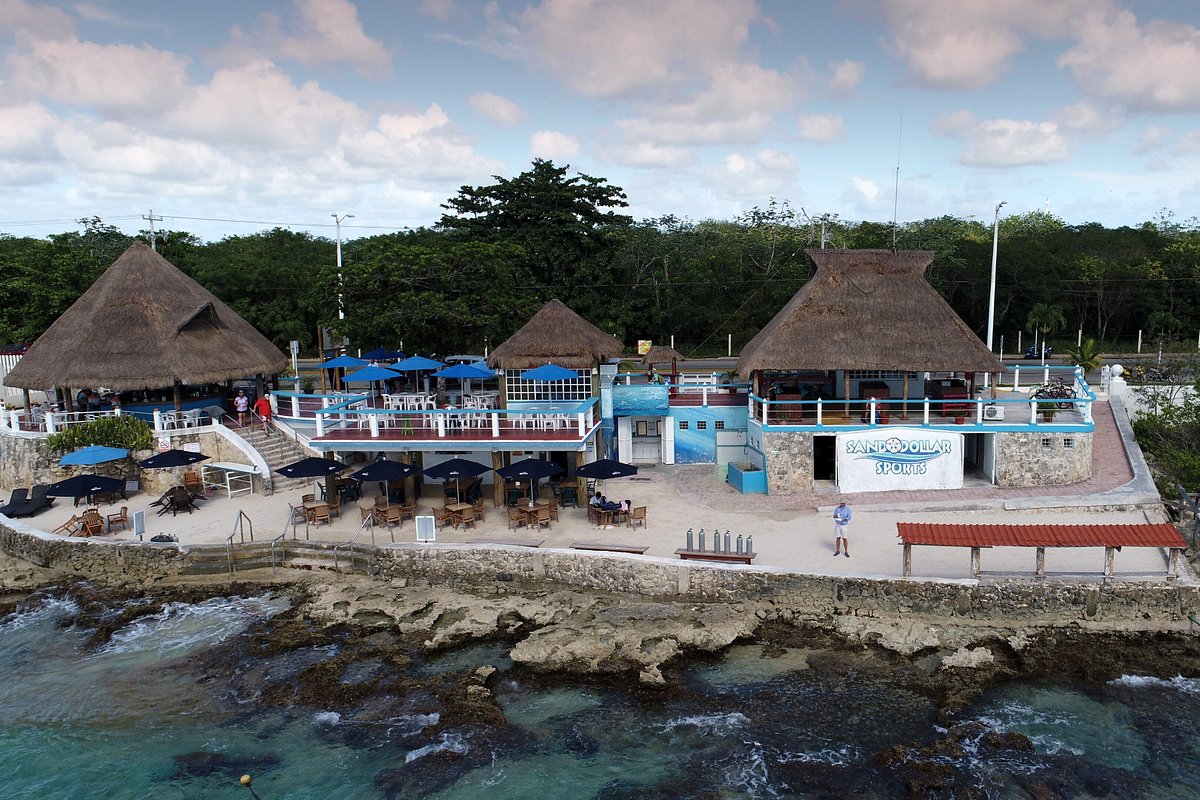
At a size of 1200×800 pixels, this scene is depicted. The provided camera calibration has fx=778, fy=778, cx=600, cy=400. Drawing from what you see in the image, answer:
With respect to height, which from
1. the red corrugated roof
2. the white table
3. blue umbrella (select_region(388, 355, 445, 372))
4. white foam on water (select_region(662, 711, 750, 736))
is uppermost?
blue umbrella (select_region(388, 355, 445, 372))

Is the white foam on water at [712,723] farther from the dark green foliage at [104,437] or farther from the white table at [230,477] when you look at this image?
the dark green foliage at [104,437]

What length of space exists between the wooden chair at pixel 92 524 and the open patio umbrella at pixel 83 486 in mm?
809

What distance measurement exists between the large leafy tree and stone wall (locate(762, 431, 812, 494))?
25.8 meters

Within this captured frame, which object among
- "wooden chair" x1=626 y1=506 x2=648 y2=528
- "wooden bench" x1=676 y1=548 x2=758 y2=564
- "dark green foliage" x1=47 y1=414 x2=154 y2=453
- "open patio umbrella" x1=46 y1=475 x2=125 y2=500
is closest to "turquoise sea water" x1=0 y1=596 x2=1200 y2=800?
"wooden bench" x1=676 y1=548 x2=758 y2=564

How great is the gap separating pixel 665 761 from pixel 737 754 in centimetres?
118

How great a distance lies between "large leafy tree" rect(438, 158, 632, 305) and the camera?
47.6 metres

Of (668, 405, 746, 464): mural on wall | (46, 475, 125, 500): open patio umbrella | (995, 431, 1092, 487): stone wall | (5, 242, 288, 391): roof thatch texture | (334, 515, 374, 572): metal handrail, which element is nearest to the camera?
(334, 515, 374, 572): metal handrail

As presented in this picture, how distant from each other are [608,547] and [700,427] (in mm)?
9574

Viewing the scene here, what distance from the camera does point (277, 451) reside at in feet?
88.5

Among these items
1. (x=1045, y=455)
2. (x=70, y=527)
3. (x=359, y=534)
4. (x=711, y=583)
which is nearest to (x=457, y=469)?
(x=359, y=534)

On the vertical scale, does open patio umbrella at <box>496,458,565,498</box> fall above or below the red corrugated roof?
above

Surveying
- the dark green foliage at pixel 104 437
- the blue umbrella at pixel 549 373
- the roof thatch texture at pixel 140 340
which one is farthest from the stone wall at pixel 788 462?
the dark green foliage at pixel 104 437

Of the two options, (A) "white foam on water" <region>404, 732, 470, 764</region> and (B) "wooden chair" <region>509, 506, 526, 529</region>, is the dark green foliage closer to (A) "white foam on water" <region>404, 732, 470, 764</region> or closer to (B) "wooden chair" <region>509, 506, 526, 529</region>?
(B) "wooden chair" <region>509, 506, 526, 529</region>

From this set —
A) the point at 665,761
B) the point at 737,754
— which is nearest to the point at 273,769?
the point at 665,761
